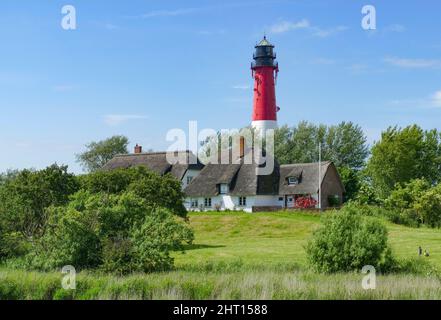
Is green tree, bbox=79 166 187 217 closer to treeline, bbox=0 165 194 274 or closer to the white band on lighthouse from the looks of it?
treeline, bbox=0 165 194 274

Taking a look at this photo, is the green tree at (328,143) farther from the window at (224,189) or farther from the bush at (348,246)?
the bush at (348,246)

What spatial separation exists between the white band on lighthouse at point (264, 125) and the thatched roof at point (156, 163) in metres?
10.1

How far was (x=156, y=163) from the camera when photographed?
248 ft

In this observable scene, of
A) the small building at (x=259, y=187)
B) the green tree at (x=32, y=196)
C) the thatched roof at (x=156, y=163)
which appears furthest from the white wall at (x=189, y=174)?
the green tree at (x=32, y=196)

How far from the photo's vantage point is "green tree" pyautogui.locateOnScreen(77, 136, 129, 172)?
341 feet

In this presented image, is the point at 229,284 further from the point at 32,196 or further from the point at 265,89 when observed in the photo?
the point at 265,89

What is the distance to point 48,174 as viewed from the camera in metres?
36.3

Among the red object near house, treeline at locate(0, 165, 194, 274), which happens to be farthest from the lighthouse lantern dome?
treeline at locate(0, 165, 194, 274)

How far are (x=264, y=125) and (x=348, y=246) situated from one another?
57.5 metres

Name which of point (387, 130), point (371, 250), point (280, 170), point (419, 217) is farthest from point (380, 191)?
point (371, 250)

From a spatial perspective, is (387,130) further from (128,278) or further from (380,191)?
(128,278)
